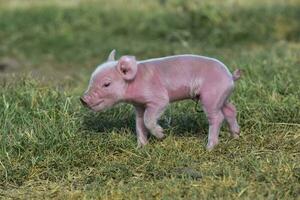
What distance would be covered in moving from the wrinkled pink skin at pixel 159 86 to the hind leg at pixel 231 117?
19 centimetres

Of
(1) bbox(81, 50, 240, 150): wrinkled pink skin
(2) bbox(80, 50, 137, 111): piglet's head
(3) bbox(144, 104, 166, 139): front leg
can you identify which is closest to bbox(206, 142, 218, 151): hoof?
(1) bbox(81, 50, 240, 150): wrinkled pink skin

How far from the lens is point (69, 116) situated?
5410 millimetres

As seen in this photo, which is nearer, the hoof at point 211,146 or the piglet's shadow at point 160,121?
the hoof at point 211,146

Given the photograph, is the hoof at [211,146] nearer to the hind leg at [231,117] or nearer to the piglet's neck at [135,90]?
the hind leg at [231,117]

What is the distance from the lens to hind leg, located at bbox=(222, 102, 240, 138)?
200 inches

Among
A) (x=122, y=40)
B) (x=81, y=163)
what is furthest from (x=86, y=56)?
(x=81, y=163)

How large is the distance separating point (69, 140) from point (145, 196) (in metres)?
1.05

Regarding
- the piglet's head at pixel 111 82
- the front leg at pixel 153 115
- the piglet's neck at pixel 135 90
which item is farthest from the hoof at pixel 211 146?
the piglet's head at pixel 111 82

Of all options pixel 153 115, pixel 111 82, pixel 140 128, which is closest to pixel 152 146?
pixel 140 128

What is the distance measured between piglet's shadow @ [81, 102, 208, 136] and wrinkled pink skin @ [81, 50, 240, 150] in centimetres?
43

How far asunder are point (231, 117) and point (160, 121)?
58 centimetres

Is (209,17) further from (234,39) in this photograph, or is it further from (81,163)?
(81,163)

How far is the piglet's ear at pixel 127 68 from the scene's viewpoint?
4.71 metres

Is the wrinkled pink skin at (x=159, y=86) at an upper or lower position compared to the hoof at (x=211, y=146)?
upper
